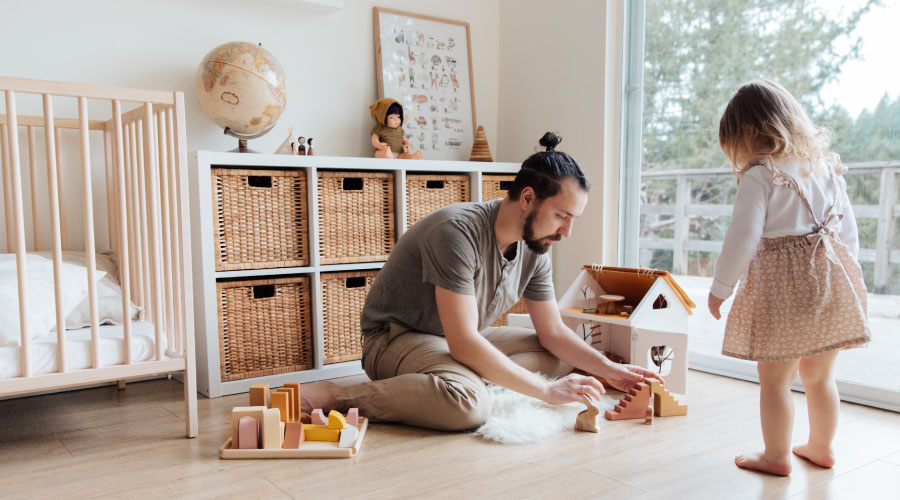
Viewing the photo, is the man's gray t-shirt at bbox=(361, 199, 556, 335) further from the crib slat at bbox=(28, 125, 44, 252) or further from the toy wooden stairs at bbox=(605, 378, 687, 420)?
the crib slat at bbox=(28, 125, 44, 252)

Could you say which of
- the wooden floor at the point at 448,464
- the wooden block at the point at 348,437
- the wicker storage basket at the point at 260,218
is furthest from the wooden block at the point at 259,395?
the wicker storage basket at the point at 260,218

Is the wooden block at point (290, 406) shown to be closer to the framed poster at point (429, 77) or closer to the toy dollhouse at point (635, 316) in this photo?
the toy dollhouse at point (635, 316)

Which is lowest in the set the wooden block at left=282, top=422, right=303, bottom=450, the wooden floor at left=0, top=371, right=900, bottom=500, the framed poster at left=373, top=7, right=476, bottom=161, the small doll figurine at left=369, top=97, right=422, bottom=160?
the wooden floor at left=0, top=371, right=900, bottom=500

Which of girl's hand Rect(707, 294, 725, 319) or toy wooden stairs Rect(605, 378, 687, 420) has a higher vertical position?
girl's hand Rect(707, 294, 725, 319)

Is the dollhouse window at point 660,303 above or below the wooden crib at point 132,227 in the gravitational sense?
below

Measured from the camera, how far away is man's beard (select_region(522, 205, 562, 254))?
1.69 meters

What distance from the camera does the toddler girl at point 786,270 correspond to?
136cm

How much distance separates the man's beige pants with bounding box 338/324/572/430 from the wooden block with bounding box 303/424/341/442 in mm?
161

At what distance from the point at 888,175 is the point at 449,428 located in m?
1.43

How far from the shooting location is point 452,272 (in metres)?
1.65

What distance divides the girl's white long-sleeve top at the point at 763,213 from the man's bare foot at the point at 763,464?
1.15 ft

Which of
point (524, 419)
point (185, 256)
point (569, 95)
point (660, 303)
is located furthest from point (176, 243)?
point (569, 95)

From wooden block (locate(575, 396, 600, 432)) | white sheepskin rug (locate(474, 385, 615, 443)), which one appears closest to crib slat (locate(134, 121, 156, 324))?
white sheepskin rug (locate(474, 385, 615, 443))

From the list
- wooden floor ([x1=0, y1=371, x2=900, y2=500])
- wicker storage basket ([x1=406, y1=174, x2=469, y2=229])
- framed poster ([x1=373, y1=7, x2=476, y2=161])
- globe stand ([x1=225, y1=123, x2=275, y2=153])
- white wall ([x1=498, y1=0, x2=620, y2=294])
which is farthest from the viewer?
framed poster ([x1=373, y1=7, x2=476, y2=161])
